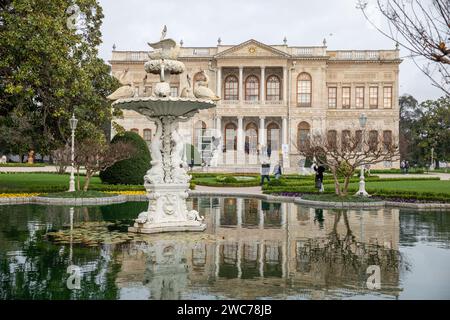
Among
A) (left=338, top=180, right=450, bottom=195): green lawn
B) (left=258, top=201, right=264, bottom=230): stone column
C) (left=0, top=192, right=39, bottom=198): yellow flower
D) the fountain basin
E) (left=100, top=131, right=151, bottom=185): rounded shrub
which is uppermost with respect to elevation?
the fountain basin

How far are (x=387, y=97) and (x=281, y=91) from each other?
10.1 metres

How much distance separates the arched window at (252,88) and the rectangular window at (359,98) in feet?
31.2

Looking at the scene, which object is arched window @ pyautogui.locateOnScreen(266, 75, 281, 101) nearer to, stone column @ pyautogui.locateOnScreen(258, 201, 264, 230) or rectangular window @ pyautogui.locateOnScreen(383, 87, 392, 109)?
rectangular window @ pyautogui.locateOnScreen(383, 87, 392, 109)

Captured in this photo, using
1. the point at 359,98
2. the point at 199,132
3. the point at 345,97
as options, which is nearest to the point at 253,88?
the point at 199,132

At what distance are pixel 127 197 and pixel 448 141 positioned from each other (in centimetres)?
4066

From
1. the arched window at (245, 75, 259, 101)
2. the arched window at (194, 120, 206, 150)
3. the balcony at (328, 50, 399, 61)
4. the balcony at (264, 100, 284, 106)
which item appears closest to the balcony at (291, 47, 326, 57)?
the balcony at (328, 50, 399, 61)

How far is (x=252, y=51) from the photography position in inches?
1889

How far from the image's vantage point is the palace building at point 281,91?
159 ft

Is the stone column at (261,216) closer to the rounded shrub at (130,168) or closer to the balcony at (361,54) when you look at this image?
the rounded shrub at (130,168)

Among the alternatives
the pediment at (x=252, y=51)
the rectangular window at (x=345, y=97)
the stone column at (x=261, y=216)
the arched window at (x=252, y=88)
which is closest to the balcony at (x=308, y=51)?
the pediment at (x=252, y=51)

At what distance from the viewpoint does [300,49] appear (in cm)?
4931

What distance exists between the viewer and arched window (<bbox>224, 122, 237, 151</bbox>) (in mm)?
50594
